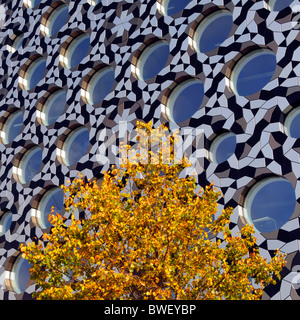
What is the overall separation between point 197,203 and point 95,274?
2854 millimetres

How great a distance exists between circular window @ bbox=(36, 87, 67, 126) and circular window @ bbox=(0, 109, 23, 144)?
160 centimetres

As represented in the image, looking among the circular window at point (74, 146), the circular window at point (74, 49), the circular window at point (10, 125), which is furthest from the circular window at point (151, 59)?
the circular window at point (10, 125)

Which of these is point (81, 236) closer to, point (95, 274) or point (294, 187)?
point (95, 274)

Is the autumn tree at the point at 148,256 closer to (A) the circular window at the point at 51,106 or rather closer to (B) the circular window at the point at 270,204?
(B) the circular window at the point at 270,204

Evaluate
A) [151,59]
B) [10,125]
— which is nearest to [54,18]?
[10,125]

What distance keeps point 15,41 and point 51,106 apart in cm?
621

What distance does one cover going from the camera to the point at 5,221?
24.4 meters

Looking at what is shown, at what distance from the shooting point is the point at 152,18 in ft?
73.5

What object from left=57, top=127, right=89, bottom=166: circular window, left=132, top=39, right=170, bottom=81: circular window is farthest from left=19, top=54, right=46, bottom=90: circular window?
left=132, top=39, right=170, bottom=81: circular window

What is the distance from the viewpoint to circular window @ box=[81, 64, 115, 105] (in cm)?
2294

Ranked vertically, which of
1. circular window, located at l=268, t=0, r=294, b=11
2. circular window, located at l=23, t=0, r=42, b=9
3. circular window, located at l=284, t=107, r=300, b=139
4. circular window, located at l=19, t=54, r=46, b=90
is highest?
circular window, located at l=23, t=0, r=42, b=9

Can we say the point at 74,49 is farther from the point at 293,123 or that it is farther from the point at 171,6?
the point at 293,123

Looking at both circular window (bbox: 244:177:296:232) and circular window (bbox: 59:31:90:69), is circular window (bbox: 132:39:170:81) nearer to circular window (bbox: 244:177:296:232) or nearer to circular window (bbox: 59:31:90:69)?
circular window (bbox: 59:31:90:69)
